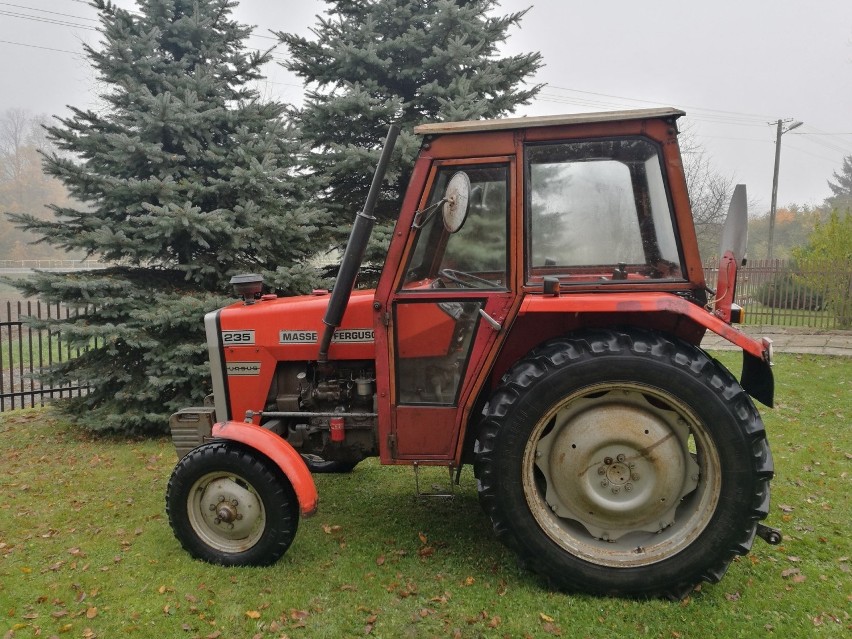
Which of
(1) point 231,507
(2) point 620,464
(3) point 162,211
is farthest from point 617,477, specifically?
(3) point 162,211

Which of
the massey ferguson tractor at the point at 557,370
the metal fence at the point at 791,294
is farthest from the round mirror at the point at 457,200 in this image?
the metal fence at the point at 791,294

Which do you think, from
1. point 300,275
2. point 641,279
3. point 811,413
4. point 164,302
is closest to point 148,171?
point 164,302

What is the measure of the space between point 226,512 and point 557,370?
1962 mm

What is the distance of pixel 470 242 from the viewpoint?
119 inches

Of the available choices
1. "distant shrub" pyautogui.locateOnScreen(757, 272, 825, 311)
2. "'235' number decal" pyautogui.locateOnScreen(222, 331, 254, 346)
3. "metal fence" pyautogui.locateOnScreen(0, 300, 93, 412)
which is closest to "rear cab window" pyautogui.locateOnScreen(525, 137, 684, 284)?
"'235' number decal" pyautogui.locateOnScreen(222, 331, 254, 346)

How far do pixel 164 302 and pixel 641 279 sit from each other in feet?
15.9

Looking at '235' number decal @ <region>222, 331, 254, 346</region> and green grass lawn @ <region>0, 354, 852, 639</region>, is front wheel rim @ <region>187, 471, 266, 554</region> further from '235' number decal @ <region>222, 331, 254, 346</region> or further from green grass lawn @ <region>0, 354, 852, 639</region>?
'235' number decal @ <region>222, 331, 254, 346</region>

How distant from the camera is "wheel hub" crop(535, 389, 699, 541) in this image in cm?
283

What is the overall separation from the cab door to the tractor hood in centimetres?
31

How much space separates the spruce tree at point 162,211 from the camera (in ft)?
19.1

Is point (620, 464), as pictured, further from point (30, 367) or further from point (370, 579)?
point (30, 367)

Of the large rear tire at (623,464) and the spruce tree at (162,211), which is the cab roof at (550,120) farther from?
the spruce tree at (162,211)

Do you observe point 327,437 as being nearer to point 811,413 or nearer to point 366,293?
point 366,293

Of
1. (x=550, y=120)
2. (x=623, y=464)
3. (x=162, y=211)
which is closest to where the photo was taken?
(x=550, y=120)
